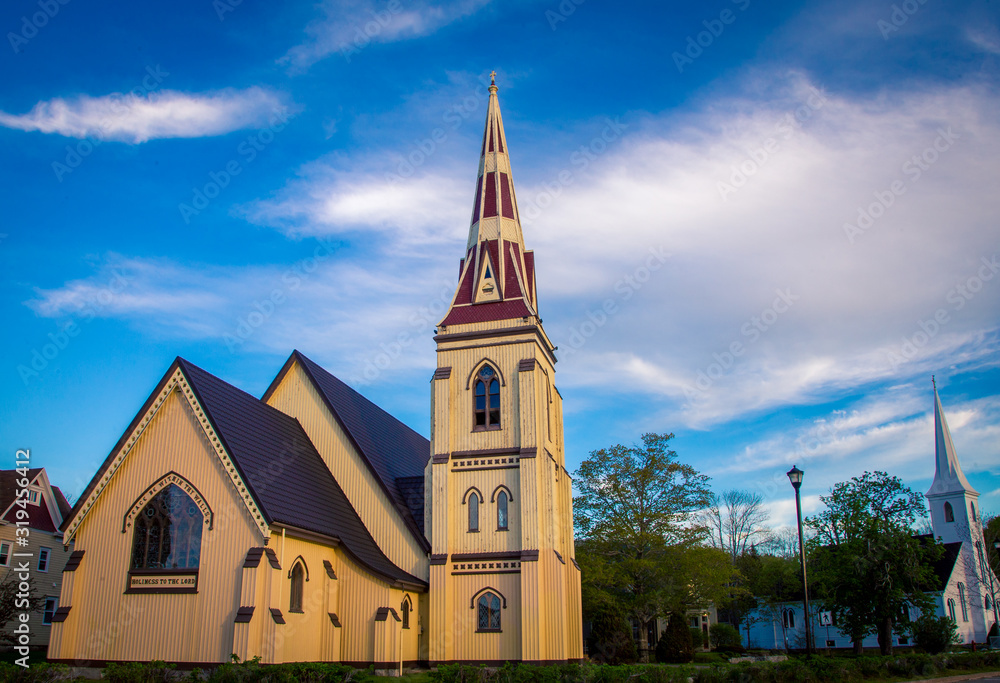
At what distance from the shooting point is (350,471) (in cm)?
2859

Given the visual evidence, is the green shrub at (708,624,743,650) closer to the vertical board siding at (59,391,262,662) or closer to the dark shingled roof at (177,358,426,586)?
the dark shingled roof at (177,358,426,586)

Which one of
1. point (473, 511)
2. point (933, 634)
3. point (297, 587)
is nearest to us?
point (297, 587)

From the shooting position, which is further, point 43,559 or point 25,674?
point 43,559

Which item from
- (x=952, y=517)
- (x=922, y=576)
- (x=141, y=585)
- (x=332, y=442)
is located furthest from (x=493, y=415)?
(x=952, y=517)

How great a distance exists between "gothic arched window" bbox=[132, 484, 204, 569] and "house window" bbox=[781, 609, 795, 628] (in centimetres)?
4941

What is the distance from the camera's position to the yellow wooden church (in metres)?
21.9

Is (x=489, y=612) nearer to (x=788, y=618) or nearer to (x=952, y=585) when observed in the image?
Result: (x=788, y=618)

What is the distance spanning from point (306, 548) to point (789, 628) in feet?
157

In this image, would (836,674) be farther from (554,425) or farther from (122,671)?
(122,671)

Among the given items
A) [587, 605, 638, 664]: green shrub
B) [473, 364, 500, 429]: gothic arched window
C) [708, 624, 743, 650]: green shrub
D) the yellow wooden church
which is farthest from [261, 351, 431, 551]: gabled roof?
[708, 624, 743, 650]: green shrub

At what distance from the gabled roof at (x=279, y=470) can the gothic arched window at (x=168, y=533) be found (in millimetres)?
2080

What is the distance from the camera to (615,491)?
39.5 m

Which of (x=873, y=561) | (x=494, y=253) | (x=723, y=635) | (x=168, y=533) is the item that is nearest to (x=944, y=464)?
(x=723, y=635)

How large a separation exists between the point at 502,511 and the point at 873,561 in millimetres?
17008
